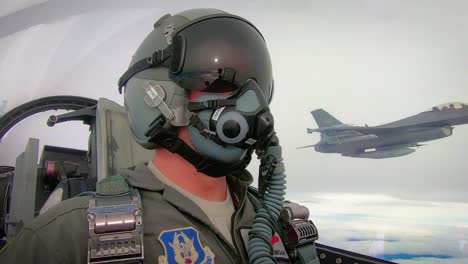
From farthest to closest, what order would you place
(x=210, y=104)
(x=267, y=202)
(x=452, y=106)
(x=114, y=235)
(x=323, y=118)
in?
(x=323, y=118) < (x=452, y=106) < (x=267, y=202) < (x=210, y=104) < (x=114, y=235)

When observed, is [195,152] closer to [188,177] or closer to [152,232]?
[188,177]

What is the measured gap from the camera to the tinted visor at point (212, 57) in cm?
97

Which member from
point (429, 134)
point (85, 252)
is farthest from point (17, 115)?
point (429, 134)

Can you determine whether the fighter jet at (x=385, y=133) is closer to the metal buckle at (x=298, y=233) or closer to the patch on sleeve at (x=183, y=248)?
the metal buckle at (x=298, y=233)

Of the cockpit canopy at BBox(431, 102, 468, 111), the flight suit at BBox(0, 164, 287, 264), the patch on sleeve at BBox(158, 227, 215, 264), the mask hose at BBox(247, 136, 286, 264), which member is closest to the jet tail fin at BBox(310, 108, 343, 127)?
the cockpit canopy at BBox(431, 102, 468, 111)

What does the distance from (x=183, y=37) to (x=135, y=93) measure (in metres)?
0.20

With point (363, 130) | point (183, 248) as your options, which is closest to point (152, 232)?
point (183, 248)

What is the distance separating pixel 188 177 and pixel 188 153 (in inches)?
2.4

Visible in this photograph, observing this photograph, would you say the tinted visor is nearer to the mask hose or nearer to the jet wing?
the mask hose

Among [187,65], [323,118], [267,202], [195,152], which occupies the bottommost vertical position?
[267,202]

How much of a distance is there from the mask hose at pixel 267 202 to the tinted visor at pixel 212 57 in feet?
0.74

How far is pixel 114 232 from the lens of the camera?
0.78 meters

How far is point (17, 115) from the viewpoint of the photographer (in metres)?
1.69

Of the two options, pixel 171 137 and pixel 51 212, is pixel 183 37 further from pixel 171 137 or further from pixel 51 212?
pixel 51 212
